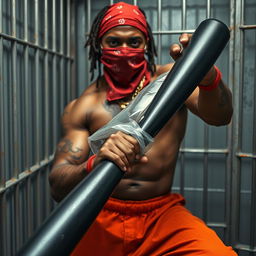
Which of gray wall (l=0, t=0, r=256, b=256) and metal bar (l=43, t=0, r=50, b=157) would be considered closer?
gray wall (l=0, t=0, r=256, b=256)

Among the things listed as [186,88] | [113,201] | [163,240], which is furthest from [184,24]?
[186,88]

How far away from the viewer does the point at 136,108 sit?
0.90 m

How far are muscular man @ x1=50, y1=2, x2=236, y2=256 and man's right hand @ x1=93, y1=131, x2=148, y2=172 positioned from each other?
0.36 m

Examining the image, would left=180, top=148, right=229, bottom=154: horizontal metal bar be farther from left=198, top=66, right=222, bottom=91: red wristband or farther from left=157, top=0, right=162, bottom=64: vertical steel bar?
left=198, top=66, right=222, bottom=91: red wristband

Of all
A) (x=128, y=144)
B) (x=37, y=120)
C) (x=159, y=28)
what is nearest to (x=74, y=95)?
(x=37, y=120)

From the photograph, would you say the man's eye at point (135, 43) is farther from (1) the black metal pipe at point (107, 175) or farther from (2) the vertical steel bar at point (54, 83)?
(1) the black metal pipe at point (107, 175)

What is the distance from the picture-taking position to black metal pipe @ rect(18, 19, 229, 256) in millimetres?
468

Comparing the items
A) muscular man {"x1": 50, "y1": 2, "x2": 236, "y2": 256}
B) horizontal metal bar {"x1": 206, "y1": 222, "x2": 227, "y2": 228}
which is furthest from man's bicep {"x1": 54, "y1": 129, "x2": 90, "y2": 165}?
horizontal metal bar {"x1": 206, "y1": 222, "x2": 227, "y2": 228}

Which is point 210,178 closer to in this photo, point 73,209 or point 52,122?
point 52,122

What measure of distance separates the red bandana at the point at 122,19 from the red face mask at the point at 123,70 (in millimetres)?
102

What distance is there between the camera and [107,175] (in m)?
0.56

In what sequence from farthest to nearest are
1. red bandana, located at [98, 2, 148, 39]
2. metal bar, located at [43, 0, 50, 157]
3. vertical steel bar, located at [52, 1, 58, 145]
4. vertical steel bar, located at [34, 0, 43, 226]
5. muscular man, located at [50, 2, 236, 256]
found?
vertical steel bar, located at [52, 1, 58, 145] → metal bar, located at [43, 0, 50, 157] → vertical steel bar, located at [34, 0, 43, 226] → red bandana, located at [98, 2, 148, 39] → muscular man, located at [50, 2, 236, 256]

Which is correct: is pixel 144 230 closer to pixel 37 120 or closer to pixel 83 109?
pixel 83 109

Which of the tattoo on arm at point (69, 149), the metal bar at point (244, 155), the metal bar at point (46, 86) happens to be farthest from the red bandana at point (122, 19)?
the metal bar at point (244, 155)
